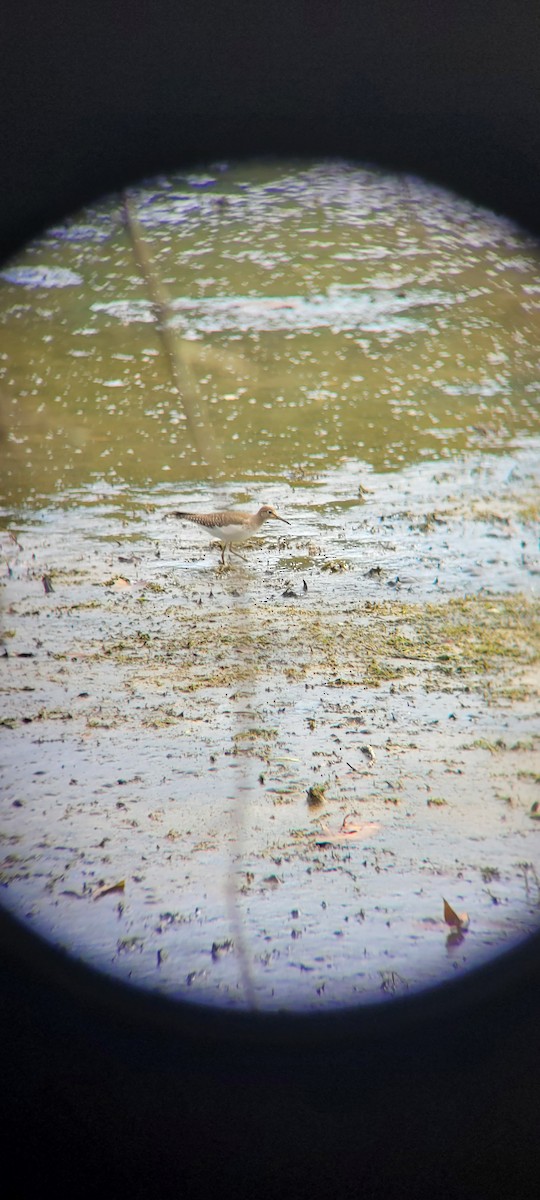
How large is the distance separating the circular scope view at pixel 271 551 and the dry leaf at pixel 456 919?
12 millimetres

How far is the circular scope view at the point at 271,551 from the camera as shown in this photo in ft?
3.55

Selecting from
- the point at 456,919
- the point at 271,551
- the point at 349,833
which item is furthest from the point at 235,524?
the point at 456,919

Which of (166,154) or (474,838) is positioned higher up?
(166,154)

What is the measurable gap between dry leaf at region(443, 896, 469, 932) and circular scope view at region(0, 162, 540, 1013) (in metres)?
0.01

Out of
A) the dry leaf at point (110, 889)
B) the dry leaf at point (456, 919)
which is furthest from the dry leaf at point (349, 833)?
the dry leaf at point (110, 889)

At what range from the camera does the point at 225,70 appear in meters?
0.99

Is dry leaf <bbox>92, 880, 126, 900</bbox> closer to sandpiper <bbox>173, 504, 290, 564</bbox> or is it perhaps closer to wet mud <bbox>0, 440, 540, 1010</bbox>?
wet mud <bbox>0, 440, 540, 1010</bbox>

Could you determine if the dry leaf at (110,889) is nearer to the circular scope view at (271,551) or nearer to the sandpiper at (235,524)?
the circular scope view at (271,551)

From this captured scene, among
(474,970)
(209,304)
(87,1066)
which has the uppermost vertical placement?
(209,304)

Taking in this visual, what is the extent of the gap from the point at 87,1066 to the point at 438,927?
0.50 metres

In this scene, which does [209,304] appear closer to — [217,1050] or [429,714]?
[429,714]

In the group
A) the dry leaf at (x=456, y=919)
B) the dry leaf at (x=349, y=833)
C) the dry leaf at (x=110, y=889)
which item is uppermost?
the dry leaf at (x=349, y=833)

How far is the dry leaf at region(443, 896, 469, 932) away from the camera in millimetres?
1037

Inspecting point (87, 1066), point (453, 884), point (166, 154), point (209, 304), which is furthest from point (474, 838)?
point (166, 154)
